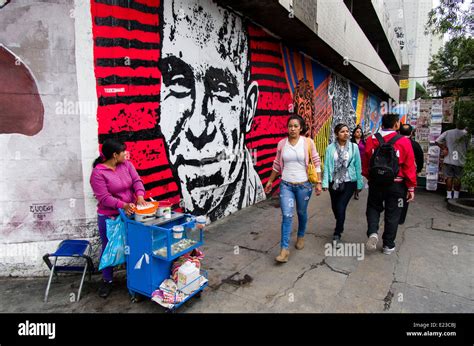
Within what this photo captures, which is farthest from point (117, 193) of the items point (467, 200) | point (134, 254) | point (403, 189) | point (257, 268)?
point (467, 200)

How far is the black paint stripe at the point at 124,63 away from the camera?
3775mm

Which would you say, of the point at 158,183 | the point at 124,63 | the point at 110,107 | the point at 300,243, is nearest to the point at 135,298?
the point at 158,183

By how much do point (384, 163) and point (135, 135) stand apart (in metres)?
3.35

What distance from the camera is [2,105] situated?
3.42 metres

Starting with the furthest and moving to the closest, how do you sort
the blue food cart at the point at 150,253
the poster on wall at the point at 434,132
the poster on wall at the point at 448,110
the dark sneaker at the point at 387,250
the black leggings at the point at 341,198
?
the poster on wall at the point at 434,132, the poster on wall at the point at 448,110, the black leggings at the point at 341,198, the dark sneaker at the point at 387,250, the blue food cart at the point at 150,253

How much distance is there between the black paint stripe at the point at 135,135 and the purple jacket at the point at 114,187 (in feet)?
2.05

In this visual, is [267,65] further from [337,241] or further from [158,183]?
[337,241]

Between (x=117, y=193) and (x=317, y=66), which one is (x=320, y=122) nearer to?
(x=317, y=66)

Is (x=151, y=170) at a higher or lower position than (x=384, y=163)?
lower

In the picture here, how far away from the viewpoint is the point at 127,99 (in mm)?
4016

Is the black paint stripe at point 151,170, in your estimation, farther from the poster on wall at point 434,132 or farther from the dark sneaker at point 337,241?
the poster on wall at point 434,132

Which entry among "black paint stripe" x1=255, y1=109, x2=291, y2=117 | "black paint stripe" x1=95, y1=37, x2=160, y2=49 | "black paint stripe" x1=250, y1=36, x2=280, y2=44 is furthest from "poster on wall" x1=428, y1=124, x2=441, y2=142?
"black paint stripe" x1=95, y1=37, x2=160, y2=49

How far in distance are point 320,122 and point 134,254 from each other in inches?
351

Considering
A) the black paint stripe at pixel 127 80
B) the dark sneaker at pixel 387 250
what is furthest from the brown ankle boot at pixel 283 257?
the black paint stripe at pixel 127 80
